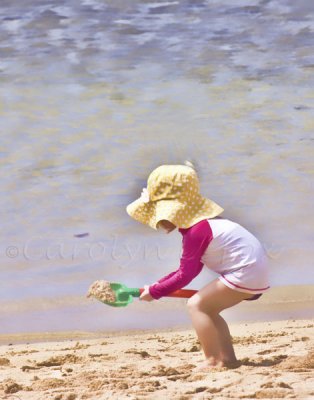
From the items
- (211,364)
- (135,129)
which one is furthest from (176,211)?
(135,129)

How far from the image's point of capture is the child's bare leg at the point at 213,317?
11.6 ft

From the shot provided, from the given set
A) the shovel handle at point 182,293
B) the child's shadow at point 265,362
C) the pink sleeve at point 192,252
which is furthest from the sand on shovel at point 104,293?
the child's shadow at point 265,362

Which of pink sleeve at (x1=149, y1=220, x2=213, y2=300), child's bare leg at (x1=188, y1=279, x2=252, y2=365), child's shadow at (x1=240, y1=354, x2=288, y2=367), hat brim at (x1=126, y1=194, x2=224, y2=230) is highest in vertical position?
hat brim at (x1=126, y1=194, x2=224, y2=230)

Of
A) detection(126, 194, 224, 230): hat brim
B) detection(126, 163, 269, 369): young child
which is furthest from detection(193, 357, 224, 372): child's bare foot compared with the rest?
detection(126, 194, 224, 230): hat brim

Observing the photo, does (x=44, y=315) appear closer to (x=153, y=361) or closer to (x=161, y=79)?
(x=153, y=361)

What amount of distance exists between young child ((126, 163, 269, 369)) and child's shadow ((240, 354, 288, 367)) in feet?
0.29

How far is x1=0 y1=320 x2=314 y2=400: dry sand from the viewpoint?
3139 millimetres

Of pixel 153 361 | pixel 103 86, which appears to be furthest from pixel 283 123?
pixel 153 361

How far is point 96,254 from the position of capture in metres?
5.72

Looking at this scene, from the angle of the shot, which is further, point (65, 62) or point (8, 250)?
point (65, 62)

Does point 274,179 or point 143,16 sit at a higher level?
point 143,16

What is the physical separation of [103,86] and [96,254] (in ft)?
9.22

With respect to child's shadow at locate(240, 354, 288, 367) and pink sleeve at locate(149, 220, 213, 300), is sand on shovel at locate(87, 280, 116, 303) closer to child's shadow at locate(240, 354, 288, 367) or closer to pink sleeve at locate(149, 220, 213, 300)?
pink sleeve at locate(149, 220, 213, 300)

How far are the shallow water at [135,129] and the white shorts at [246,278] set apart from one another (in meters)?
1.55
